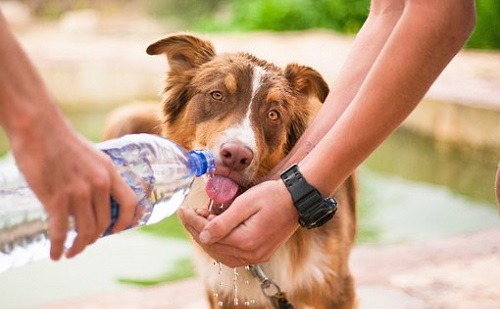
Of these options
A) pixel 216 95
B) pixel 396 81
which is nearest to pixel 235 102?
pixel 216 95

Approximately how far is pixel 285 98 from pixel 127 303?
136 centimetres

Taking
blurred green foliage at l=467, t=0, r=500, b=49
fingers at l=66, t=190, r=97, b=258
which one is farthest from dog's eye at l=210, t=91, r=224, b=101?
blurred green foliage at l=467, t=0, r=500, b=49

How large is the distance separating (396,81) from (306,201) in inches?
16.8

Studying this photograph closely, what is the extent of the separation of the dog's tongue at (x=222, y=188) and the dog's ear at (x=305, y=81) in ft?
2.27

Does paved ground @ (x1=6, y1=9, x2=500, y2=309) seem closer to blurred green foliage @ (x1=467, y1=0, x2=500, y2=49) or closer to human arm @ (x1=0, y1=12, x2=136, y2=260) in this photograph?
human arm @ (x1=0, y1=12, x2=136, y2=260)

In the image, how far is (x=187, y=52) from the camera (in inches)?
119

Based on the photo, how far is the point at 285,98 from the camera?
9.33 feet

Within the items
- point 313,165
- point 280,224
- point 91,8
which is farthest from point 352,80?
point 91,8

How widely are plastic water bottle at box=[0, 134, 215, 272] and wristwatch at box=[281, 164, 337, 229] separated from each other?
1.14ft

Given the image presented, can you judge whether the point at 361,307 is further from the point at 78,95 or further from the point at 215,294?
the point at 78,95

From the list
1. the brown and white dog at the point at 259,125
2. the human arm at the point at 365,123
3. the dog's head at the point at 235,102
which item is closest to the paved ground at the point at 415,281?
the brown and white dog at the point at 259,125

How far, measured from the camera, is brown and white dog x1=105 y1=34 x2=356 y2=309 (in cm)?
276

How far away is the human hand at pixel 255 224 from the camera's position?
6.67 feet

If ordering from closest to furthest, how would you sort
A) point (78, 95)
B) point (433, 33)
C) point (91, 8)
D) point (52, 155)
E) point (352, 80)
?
point (52, 155)
point (433, 33)
point (352, 80)
point (78, 95)
point (91, 8)
